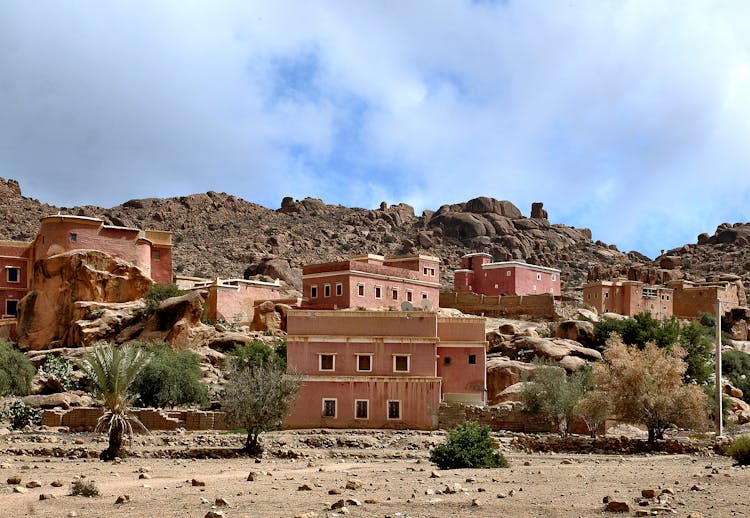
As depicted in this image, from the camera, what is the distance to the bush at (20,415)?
37.0 meters

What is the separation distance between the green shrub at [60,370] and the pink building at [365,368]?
45.7 ft

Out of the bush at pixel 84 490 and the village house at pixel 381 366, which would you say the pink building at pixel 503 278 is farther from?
the bush at pixel 84 490

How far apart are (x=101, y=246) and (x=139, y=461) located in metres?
31.9

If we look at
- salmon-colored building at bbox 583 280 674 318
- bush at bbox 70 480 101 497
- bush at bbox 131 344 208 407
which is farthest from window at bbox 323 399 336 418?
salmon-colored building at bbox 583 280 674 318

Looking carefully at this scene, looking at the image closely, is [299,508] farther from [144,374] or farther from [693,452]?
[144,374]

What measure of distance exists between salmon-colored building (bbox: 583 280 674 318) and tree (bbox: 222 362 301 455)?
1987 inches

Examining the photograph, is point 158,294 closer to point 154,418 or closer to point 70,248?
point 70,248

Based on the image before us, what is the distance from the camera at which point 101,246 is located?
186ft

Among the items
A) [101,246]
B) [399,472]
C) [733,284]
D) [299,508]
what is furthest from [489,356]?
[733,284]

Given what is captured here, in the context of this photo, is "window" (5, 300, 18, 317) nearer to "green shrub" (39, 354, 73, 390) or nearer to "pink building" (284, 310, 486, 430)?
"green shrub" (39, 354, 73, 390)

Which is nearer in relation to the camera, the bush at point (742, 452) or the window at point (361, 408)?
the bush at point (742, 452)

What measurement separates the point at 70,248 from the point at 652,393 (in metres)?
37.4

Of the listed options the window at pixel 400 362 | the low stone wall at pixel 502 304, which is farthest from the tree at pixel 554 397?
the low stone wall at pixel 502 304

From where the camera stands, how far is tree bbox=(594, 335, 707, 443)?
103 ft
